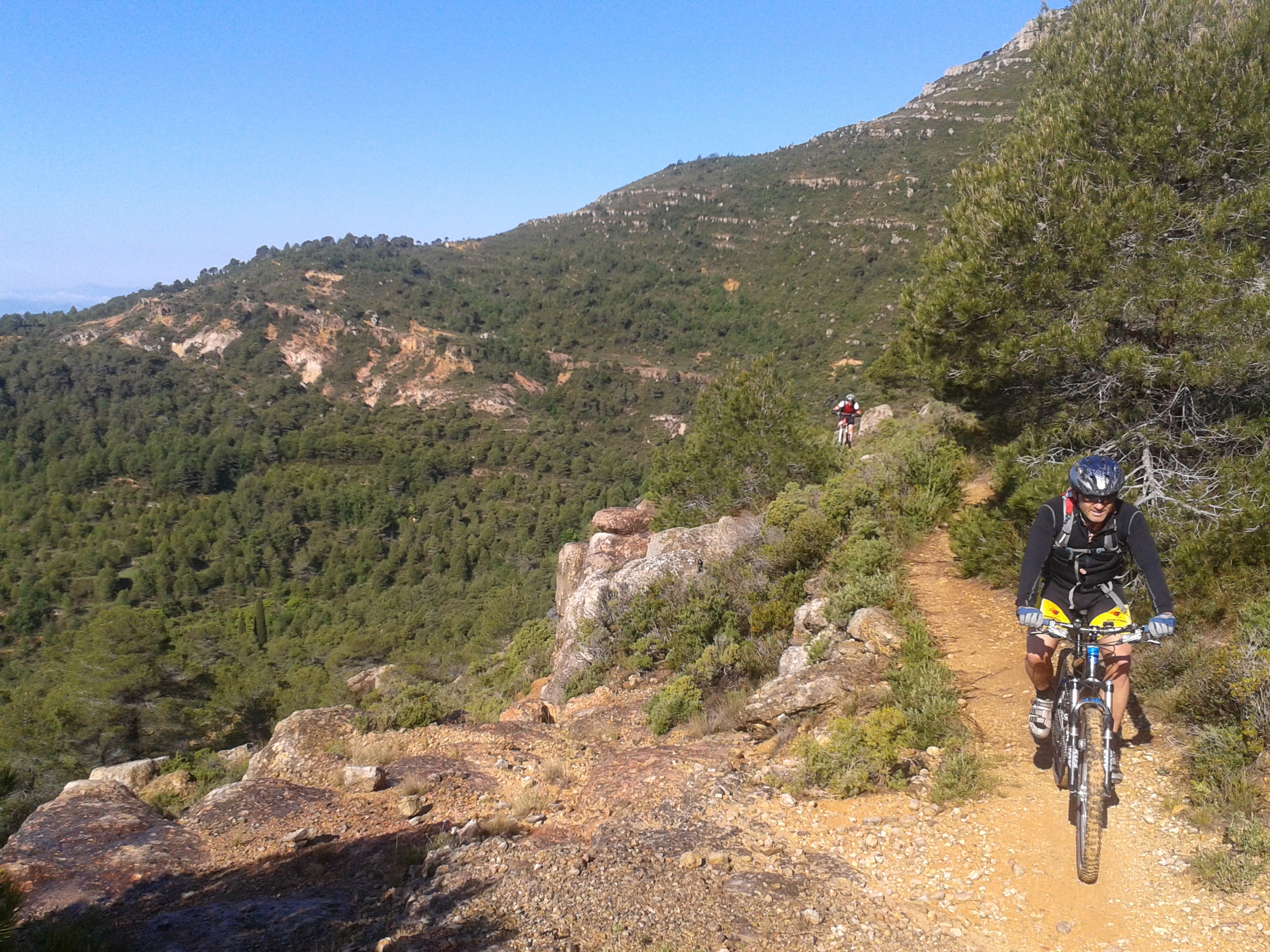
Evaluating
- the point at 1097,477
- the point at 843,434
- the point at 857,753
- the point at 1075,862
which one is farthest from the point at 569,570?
the point at 1097,477

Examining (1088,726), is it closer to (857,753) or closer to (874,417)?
(857,753)

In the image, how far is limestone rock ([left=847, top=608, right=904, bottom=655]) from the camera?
678cm

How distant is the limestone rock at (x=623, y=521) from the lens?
1755 cm

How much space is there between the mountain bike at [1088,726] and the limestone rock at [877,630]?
271cm

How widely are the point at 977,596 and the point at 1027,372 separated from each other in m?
2.57

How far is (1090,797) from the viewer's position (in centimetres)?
352

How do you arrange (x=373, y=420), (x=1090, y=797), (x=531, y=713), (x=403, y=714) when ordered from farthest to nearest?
(x=373, y=420) < (x=531, y=713) < (x=403, y=714) < (x=1090, y=797)

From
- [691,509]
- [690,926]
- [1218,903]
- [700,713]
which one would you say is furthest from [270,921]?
[691,509]

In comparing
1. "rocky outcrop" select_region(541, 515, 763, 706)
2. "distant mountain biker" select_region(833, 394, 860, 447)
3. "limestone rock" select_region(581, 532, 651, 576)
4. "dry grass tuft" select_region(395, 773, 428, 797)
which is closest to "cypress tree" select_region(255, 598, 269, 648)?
"limestone rock" select_region(581, 532, 651, 576)

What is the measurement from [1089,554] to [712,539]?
853 centimetres

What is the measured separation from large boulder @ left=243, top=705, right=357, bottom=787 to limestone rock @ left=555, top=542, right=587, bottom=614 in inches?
298

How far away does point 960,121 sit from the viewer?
75188 mm

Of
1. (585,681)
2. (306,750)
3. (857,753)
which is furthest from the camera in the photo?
(585,681)

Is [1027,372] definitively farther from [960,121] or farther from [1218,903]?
[960,121]
